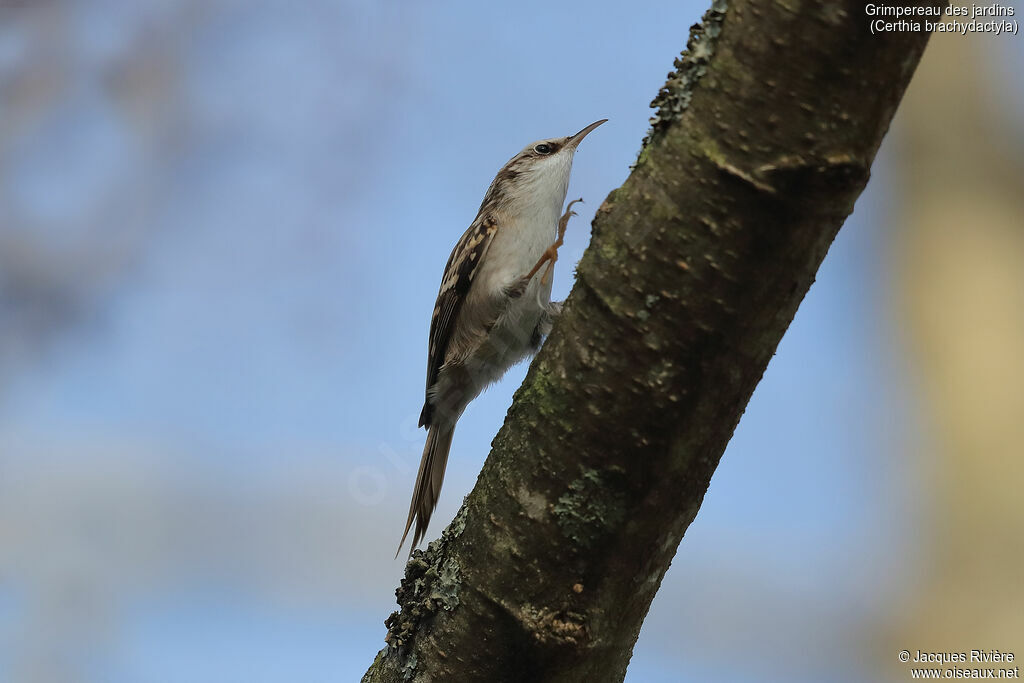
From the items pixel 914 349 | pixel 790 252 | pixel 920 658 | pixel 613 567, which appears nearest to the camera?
pixel 790 252

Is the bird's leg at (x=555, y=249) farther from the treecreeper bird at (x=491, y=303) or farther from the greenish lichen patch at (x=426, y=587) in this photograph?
the greenish lichen patch at (x=426, y=587)

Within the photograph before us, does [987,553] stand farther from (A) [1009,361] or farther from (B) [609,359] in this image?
(B) [609,359]

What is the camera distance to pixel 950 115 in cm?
592

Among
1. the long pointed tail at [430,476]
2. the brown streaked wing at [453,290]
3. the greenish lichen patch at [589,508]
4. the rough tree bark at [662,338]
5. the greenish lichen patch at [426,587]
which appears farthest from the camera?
the brown streaked wing at [453,290]

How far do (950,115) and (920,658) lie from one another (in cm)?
352

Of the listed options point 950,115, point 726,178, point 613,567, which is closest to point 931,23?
point 726,178

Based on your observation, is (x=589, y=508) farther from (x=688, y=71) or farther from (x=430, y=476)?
(x=430, y=476)

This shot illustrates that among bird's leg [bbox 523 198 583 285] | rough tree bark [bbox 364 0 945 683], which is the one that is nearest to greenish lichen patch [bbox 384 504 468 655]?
rough tree bark [bbox 364 0 945 683]

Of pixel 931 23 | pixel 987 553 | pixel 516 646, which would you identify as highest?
pixel 987 553

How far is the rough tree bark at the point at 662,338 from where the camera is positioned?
4.77ft

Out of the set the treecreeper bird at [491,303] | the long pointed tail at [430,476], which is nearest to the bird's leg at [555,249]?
the treecreeper bird at [491,303]

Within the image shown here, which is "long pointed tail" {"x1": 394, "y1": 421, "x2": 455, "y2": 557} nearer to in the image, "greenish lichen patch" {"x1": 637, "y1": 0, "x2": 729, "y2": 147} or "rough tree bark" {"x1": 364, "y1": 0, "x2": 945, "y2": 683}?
"rough tree bark" {"x1": 364, "y1": 0, "x2": 945, "y2": 683}

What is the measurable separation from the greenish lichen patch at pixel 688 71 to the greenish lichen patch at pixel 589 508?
0.65 metres

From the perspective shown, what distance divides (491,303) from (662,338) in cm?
268
